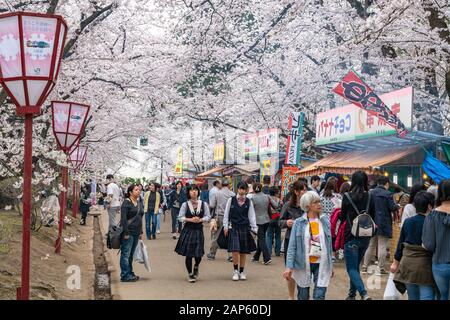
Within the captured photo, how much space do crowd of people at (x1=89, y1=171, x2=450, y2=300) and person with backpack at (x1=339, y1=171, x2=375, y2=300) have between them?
0.01 meters

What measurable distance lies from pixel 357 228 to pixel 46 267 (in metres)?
6.23

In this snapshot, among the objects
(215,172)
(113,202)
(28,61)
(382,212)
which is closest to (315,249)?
(28,61)

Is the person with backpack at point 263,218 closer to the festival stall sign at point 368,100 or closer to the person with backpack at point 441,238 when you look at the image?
the festival stall sign at point 368,100

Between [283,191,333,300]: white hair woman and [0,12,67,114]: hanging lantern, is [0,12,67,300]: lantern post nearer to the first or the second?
[0,12,67,114]: hanging lantern

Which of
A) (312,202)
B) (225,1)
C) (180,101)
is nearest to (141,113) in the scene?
(180,101)

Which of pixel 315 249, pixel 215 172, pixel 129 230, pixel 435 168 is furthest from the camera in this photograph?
pixel 215 172

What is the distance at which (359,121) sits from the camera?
14.4 meters

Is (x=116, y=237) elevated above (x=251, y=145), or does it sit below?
below

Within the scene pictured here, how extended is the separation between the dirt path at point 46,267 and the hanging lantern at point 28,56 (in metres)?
3.07

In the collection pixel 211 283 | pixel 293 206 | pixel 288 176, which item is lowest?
pixel 211 283

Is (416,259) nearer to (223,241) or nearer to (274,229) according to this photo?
(223,241)

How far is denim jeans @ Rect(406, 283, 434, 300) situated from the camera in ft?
18.2

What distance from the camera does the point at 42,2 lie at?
11.4 m

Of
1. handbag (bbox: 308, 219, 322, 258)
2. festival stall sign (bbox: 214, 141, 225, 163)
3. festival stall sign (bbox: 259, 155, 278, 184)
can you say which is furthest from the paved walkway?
festival stall sign (bbox: 214, 141, 225, 163)
